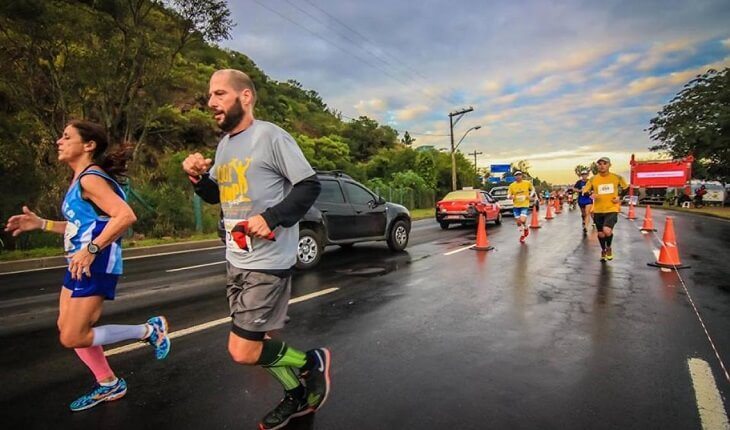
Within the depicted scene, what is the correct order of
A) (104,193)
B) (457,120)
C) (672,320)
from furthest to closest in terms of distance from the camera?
(457,120), (672,320), (104,193)

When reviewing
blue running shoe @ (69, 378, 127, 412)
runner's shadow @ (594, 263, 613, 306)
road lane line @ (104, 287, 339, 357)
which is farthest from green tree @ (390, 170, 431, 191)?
blue running shoe @ (69, 378, 127, 412)

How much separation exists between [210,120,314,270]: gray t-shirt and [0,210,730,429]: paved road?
1.08 meters

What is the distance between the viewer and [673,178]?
38812 mm

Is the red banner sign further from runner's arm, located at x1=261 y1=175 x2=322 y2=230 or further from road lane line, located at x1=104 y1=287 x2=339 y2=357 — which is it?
runner's arm, located at x1=261 y1=175 x2=322 y2=230

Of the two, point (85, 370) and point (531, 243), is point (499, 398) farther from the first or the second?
point (531, 243)

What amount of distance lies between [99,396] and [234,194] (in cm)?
176

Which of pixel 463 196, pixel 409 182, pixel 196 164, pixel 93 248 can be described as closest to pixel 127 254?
pixel 93 248

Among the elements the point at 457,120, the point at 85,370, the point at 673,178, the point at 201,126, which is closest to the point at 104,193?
the point at 85,370

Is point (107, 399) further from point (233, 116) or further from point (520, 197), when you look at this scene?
point (520, 197)

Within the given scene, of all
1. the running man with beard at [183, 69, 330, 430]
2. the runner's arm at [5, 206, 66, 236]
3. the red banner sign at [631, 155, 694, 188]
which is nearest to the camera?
the running man with beard at [183, 69, 330, 430]

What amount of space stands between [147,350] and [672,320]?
5.37 m

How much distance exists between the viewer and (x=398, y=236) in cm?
1056

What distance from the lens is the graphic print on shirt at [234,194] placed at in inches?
96.8

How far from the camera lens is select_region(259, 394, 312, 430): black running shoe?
101 inches
